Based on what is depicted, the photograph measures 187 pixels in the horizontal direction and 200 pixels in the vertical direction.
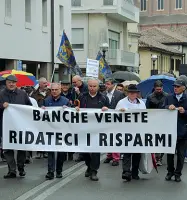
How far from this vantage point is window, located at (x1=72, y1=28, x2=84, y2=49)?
4725 centimetres

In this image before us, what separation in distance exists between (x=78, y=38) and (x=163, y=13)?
60664 mm

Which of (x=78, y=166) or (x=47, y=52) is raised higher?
(x=47, y=52)

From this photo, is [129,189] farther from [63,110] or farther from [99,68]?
[99,68]

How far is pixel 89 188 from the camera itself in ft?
32.0

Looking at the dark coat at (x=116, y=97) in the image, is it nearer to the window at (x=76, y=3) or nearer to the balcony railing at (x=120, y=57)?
the window at (x=76, y=3)

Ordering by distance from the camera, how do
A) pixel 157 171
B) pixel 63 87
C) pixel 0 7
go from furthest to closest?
pixel 0 7, pixel 63 87, pixel 157 171

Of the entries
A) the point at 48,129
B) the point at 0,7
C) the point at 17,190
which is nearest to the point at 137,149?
the point at 48,129

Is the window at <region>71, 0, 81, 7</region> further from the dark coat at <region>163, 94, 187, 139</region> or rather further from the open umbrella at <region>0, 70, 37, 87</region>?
the dark coat at <region>163, 94, 187, 139</region>

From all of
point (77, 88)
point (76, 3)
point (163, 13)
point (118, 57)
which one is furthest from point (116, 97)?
point (163, 13)

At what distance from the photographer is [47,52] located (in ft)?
103

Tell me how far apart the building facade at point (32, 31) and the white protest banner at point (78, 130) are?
51.1ft

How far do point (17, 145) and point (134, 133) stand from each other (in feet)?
7.16

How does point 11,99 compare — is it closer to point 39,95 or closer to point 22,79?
point 39,95

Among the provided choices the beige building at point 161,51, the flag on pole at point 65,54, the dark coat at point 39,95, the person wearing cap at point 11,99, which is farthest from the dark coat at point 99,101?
the beige building at point 161,51
